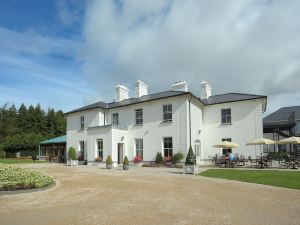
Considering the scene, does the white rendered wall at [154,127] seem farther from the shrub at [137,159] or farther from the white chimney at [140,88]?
the white chimney at [140,88]

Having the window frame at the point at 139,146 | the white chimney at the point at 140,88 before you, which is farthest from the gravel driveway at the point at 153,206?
the white chimney at the point at 140,88

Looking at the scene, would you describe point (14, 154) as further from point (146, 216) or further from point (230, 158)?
point (146, 216)

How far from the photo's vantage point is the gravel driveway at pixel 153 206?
22.2 feet

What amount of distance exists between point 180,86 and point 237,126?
22.6 ft

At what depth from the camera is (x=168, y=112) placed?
2494cm

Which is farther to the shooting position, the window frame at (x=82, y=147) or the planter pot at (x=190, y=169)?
the window frame at (x=82, y=147)

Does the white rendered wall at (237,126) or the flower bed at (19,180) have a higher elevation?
the white rendered wall at (237,126)

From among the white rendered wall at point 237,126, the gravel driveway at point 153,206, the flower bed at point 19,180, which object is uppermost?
the white rendered wall at point 237,126

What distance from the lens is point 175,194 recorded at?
10.2 metres

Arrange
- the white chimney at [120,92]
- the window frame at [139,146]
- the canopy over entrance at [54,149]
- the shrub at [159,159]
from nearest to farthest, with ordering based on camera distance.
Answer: the shrub at [159,159] → the window frame at [139,146] → the white chimney at [120,92] → the canopy over entrance at [54,149]

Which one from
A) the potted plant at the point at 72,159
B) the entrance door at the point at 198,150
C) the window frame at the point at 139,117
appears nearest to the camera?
the entrance door at the point at 198,150

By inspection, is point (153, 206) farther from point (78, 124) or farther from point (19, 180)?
point (78, 124)

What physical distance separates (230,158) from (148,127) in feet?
26.2

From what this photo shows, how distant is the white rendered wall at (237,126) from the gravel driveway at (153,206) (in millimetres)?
14371
